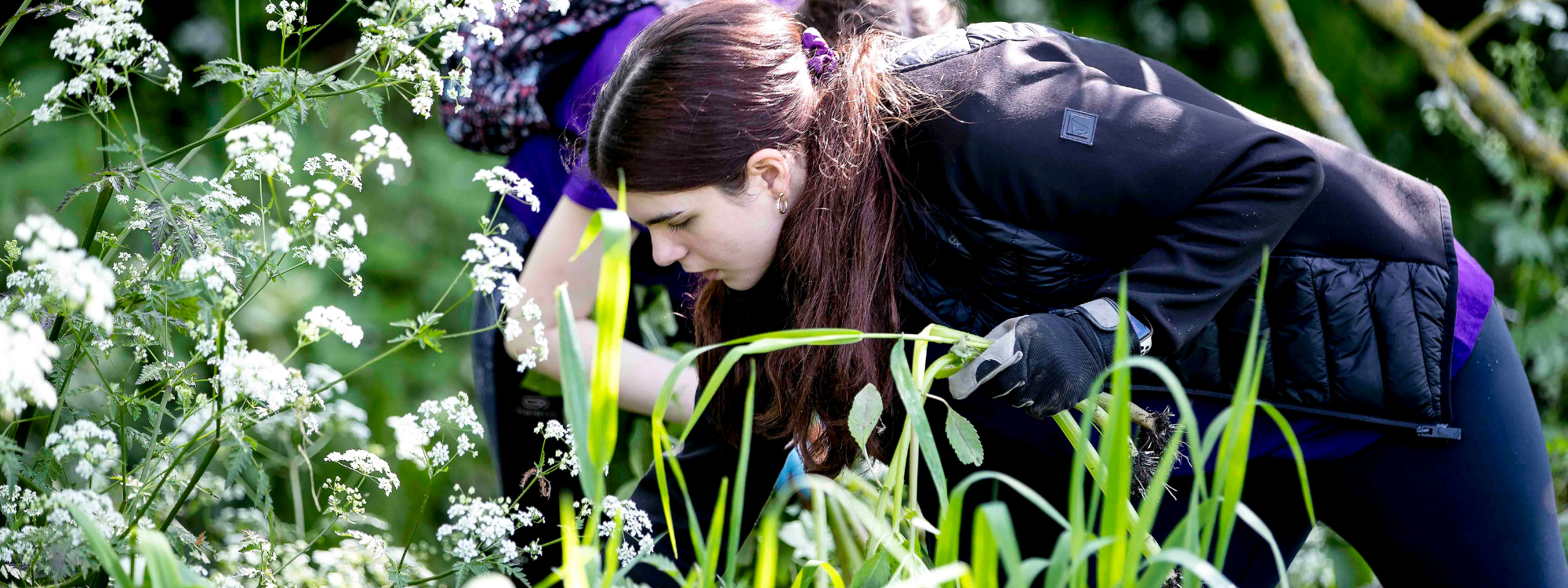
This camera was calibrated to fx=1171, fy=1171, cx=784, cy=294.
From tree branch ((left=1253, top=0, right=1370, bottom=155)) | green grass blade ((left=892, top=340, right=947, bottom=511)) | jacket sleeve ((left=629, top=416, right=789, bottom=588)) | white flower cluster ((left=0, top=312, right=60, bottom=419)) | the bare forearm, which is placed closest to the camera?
white flower cluster ((left=0, top=312, right=60, bottom=419))

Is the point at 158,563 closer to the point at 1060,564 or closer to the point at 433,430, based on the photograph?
the point at 433,430

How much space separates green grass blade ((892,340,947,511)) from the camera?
3.24ft

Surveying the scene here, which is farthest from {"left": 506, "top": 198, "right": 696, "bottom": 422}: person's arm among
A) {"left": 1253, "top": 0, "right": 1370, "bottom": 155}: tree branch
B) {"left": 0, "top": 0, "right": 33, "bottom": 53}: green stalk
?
{"left": 1253, "top": 0, "right": 1370, "bottom": 155}: tree branch

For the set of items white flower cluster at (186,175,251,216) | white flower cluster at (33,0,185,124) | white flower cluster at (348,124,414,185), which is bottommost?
white flower cluster at (186,175,251,216)

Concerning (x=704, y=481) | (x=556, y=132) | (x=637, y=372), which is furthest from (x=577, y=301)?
(x=704, y=481)

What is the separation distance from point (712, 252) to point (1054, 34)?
49 cm

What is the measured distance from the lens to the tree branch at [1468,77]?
269cm

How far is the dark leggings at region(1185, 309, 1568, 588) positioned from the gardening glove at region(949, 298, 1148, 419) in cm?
45

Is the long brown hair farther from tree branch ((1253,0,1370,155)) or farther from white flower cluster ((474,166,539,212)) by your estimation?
tree branch ((1253,0,1370,155))

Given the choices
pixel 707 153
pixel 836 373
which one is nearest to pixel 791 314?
pixel 836 373

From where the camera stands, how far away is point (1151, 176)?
4.02 ft

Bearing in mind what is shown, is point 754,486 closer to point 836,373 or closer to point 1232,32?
point 836,373

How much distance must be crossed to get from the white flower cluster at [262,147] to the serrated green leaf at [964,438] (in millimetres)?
663

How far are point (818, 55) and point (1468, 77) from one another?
203cm
